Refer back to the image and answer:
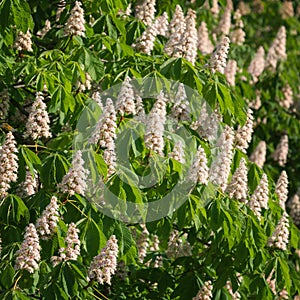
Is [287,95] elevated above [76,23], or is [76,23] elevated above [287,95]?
[287,95]

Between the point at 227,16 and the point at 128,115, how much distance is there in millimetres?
4646

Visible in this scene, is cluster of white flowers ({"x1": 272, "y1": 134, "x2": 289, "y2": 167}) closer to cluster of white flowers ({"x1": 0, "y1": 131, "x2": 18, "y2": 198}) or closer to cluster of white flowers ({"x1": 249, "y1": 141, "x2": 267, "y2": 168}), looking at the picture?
cluster of white flowers ({"x1": 249, "y1": 141, "x2": 267, "y2": 168})

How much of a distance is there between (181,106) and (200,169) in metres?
0.68

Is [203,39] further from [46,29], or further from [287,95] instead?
[46,29]

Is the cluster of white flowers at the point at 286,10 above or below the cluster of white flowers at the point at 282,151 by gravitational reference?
above

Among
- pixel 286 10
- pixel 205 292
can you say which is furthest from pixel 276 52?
pixel 205 292

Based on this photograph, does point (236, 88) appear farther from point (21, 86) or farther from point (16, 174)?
point (16, 174)

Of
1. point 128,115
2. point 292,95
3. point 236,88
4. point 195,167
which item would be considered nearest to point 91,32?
point 128,115

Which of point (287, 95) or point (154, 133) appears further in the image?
point (287, 95)

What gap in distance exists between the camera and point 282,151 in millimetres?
9938

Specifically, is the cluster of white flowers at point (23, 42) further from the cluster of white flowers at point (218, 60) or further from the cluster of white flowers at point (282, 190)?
the cluster of white flowers at point (282, 190)

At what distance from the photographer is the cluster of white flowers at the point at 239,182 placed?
5578 mm

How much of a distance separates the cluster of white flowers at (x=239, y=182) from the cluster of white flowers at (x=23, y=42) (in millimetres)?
1847

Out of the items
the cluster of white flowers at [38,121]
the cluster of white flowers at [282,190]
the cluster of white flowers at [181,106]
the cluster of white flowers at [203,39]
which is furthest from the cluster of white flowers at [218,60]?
the cluster of white flowers at [203,39]
